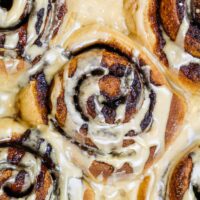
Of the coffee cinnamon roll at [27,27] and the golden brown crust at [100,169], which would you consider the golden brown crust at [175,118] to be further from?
the coffee cinnamon roll at [27,27]

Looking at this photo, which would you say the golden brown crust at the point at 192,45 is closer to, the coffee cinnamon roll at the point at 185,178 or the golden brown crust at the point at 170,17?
the golden brown crust at the point at 170,17

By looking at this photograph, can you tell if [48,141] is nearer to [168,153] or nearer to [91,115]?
[91,115]

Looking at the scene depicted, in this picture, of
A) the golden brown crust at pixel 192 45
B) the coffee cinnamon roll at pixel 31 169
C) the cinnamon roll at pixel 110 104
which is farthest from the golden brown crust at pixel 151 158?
the golden brown crust at pixel 192 45

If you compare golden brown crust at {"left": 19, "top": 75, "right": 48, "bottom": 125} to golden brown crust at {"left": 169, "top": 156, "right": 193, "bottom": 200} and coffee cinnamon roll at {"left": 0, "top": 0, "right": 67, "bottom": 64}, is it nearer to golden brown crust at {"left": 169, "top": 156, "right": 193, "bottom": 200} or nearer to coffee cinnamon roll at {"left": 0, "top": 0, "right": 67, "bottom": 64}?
coffee cinnamon roll at {"left": 0, "top": 0, "right": 67, "bottom": 64}

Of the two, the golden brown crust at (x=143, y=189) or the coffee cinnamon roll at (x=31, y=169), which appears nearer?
the coffee cinnamon roll at (x=31, y=169)

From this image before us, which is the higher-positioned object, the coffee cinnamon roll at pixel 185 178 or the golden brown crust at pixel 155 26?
the golden brown crust at pixel 155 26

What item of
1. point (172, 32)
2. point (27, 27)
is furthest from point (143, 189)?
point (27, 27)

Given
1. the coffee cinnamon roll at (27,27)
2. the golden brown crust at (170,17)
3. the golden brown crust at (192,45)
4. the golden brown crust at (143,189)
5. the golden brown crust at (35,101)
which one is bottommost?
the golden brown crust at (143,189)

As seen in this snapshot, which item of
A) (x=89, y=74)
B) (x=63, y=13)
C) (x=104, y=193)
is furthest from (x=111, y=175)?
(x=63, y=13)
